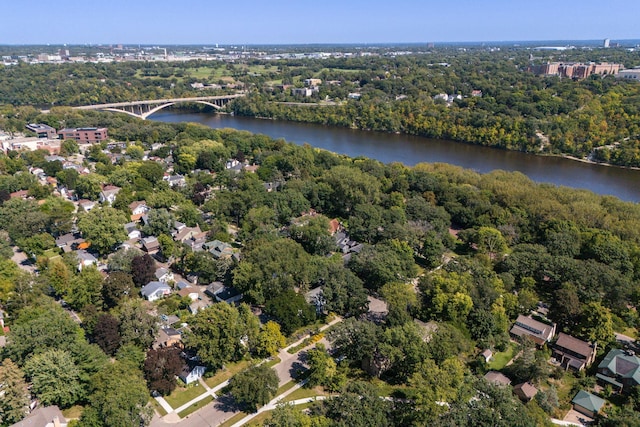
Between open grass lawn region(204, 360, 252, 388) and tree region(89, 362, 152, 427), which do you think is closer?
tree region(89, 362, 152, 427)

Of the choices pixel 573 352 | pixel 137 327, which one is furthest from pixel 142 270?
pixel 573 352

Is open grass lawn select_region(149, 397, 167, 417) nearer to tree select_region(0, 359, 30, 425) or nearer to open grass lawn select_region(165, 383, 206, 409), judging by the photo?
open grass lawn select_region(165, 383, 206, 409)

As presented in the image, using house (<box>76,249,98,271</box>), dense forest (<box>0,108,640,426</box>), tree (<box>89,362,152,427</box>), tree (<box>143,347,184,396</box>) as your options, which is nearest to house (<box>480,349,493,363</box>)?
dense forest (<box>0,108,640,426</box>)

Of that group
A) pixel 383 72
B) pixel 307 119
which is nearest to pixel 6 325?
pixel 307 119

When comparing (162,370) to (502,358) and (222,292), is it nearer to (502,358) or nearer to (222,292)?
(222,292)

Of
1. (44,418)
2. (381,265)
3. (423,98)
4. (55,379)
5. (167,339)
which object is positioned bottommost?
(167,339)

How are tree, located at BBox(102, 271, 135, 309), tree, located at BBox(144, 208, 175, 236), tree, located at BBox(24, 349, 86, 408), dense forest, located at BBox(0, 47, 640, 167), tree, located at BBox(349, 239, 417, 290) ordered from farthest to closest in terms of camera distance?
dense forest, located at BBox(0, 47, 640, 167)
tree, located at BBox(144, 208, 175, 236)
tree, located at BBox(349, 239, 417, 290)
tree, located at BBox(102, 271, 135, 309)
tree, located at BBox(24, 349, 86, 408)

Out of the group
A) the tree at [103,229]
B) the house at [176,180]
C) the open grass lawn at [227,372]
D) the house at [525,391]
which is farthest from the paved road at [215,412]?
the house at [176,180]
